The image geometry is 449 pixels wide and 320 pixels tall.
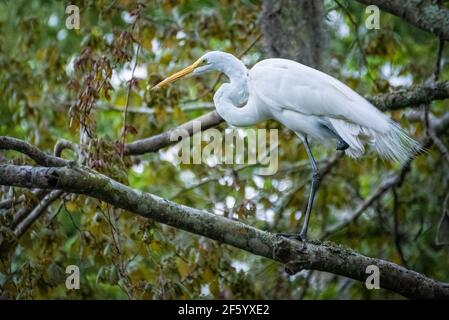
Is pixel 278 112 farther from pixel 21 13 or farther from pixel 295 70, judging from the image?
pixel 21 13

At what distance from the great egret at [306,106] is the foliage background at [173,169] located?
0.52 m

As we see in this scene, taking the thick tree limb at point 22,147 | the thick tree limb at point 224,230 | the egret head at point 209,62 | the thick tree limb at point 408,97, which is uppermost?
the egret head at point 209,62

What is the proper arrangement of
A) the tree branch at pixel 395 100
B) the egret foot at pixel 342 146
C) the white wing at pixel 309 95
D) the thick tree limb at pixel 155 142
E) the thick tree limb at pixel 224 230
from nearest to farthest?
1. the thick tree limb at pixel 224 230
2. the white wing at pixel 309 95
3. the egret foot at pixel 342 146
4. the tree branch at pixel 395 100
5. the thick tree limb at pixel 155 142

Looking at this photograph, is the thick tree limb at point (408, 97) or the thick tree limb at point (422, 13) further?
the thick tree limb at point (408, 97)

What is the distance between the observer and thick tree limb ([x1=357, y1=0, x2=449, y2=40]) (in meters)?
4.12

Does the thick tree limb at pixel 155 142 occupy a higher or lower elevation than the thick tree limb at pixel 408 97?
lower

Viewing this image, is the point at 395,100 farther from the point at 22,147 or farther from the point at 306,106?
the point at 22,147

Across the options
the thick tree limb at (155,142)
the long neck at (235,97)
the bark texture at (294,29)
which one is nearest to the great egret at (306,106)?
the long neck at (235,97)

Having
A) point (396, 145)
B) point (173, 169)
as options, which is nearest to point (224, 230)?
point (396, 145)

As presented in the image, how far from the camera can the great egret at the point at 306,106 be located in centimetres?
382

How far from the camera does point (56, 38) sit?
682 cm

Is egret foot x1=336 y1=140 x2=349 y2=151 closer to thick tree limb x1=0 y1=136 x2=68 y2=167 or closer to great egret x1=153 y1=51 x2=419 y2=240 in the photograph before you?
great egret x1=153 y1=51 x2=419 y2=240

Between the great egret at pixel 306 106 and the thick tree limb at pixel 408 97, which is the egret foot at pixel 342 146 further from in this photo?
the thick tree limb at pixel 408 97
